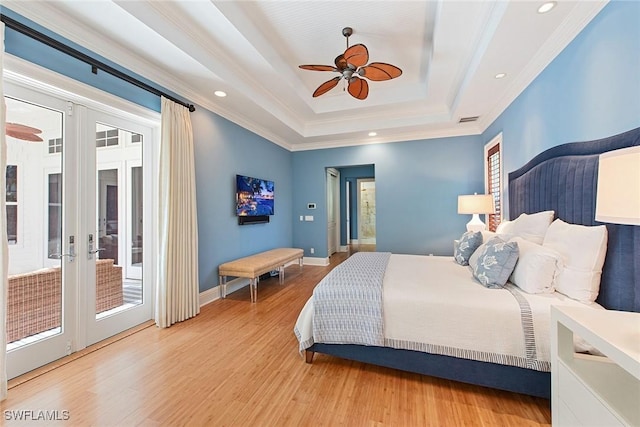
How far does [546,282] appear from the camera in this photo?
1.76 m

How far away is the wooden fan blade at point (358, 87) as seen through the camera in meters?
2.92

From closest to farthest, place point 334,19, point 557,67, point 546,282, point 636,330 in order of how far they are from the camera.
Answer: point 636,330 < point 546,282 < point 557,67 < point 334,19

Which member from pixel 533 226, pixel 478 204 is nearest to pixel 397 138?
pixel 478 204

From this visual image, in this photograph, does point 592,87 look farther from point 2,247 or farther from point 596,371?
point 2,247

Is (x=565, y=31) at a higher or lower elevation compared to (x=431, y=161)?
higher

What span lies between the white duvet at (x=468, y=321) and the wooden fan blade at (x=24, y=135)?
2.61m

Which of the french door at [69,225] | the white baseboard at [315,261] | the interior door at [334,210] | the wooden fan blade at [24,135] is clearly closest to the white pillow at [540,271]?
the french door at [69,225]

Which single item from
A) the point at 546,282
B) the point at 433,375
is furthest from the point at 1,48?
the point at 546,282

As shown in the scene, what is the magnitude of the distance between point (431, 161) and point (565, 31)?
305 cm

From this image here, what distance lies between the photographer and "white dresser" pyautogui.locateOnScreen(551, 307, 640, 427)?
921 mm

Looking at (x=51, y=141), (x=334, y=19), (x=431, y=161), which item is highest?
(x=334, y=19)

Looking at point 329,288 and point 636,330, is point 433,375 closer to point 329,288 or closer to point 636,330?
point 329,288

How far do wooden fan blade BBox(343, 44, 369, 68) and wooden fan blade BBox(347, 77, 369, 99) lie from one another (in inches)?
11.7

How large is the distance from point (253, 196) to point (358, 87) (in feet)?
8.17
